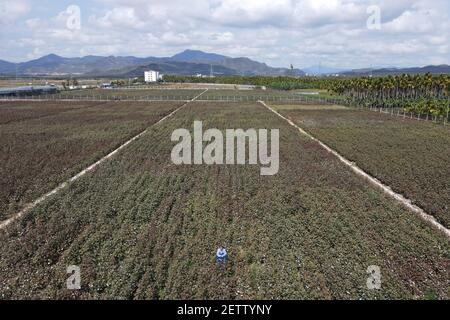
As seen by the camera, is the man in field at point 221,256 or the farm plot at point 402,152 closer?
the man in field at point 221,256

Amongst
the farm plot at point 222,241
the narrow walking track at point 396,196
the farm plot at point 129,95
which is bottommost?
the narrow walking track at point 396,196

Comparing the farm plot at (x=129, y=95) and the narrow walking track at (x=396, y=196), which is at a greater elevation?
the farm plot at (x=129, y=95)

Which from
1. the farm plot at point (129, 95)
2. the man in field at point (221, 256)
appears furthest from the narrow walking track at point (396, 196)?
the farm plot at point (129, 95)

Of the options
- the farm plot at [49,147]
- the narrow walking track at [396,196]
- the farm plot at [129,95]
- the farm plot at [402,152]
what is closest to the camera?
the narrow walking track at [396,196]

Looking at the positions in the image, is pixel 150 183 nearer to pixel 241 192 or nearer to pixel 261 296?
pixel 241 192

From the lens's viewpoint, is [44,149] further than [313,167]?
Yes

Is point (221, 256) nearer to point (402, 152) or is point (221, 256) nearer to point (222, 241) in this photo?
point (222, 241)

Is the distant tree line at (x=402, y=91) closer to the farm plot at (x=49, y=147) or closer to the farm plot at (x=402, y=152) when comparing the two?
the farm plot at (x=402, y=152)
